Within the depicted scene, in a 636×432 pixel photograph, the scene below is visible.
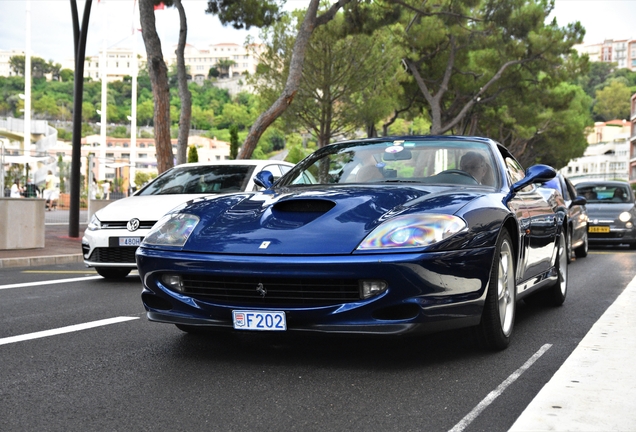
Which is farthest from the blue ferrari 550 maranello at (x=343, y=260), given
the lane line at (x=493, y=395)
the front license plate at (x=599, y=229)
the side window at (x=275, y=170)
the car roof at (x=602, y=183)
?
the car roof at (x=602, y=183)

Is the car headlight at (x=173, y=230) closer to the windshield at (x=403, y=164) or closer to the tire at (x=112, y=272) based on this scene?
the windshield at (x=403, y=164)

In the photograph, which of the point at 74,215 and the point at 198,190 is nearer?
the point at 198,190

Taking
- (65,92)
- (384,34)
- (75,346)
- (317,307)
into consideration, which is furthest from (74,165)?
(65,92)

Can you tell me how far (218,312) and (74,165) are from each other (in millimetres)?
14148

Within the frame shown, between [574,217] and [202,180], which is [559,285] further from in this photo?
[574,217]

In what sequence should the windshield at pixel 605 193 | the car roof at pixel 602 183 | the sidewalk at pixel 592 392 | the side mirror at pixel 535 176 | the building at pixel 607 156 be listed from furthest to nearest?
the building at pixel 607 156 < the car roof at pixel 602 183 < the windshield at pixel 605 193 < the side mirror at pixel 535 176 < the sidewalk at pixel 592 392

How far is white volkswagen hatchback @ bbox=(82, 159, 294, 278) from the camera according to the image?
31.9 feet

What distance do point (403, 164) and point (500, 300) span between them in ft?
3.82

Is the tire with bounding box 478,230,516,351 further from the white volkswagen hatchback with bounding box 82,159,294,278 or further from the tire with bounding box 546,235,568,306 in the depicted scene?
the white volkswagen hatchback with bounding box 82,159,294,278

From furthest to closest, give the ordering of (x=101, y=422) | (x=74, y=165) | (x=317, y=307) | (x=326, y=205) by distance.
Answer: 1. (x=74, y=165)
2. (x=326, y=205)
3. (x=317, y=307)
4. (x=101, y=422)

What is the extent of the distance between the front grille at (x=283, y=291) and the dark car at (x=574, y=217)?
8.86m

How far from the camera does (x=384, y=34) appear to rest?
36.0 m

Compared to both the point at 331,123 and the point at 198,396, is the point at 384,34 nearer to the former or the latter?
the point at 331,123

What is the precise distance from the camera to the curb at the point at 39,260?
12.8m
